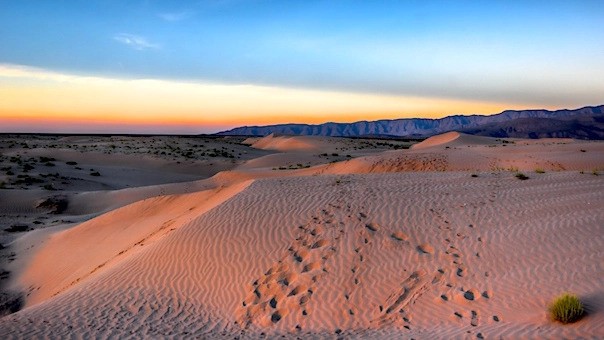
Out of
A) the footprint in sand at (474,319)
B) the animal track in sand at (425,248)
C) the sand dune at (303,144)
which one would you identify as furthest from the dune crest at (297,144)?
the footprint in sand at (474,319)

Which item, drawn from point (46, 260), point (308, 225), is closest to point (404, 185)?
point (308, 225)

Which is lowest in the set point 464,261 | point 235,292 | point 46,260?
point 46,260

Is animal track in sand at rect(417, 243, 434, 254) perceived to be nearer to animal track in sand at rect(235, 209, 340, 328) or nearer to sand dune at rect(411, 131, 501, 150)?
animal track in sand at rect(235, 209, 340, 328)

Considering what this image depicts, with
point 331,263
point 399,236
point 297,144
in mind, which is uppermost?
point 399,236

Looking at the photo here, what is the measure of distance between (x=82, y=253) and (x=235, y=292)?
758 centimetres

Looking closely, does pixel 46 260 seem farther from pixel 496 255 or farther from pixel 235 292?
pixel 496 255

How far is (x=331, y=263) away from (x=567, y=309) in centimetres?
414

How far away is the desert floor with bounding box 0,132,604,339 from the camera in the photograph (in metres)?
7.16

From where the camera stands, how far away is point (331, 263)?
8961 millimetres

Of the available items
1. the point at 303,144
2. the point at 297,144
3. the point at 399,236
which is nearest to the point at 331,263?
the point at 399,236

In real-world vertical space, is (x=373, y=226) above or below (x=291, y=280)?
above

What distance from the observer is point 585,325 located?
582 cm

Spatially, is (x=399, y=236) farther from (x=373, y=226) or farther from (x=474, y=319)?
(x=474, y=319)

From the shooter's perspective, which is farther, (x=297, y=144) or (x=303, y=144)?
(x=297, y=144)
